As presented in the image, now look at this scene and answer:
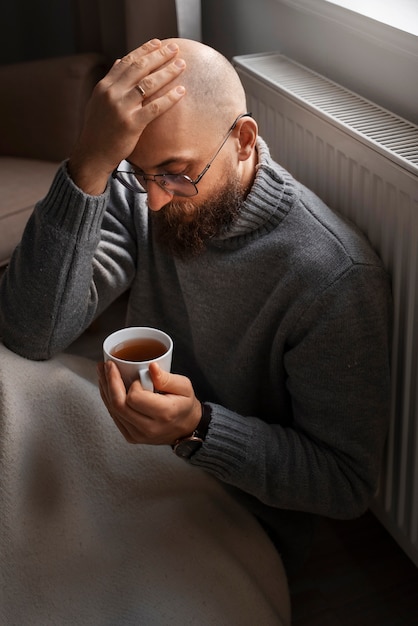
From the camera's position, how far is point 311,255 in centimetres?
121

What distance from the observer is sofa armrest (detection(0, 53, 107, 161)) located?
2316 mm

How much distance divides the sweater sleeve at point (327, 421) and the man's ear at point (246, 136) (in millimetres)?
232

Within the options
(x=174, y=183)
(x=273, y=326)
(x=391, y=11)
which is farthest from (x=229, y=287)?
(x=391, y=11)

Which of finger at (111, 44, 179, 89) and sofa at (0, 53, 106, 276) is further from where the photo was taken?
sofa at (0, 53, 106, 276)

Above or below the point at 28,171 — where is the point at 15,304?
above

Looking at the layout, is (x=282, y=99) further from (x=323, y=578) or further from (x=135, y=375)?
(x=323, y=578)

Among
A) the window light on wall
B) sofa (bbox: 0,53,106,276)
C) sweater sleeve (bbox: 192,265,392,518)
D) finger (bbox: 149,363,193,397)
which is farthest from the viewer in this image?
sofa (bbox: 0,53,106,276)

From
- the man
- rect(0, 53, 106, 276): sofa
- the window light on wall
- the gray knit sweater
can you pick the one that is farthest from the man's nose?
rect(0, 53, 106, 276): sofa

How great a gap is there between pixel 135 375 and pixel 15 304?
35 centimetres

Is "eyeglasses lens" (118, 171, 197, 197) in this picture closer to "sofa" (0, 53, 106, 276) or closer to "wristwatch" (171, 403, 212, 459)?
"wristwatch" (171, 403, 212, 459)

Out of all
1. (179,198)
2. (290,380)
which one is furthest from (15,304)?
(290,380)

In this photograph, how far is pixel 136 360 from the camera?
3.69ft

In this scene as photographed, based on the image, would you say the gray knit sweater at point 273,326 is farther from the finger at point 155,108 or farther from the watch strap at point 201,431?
the finger at point 155,108

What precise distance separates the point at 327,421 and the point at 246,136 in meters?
0.43
